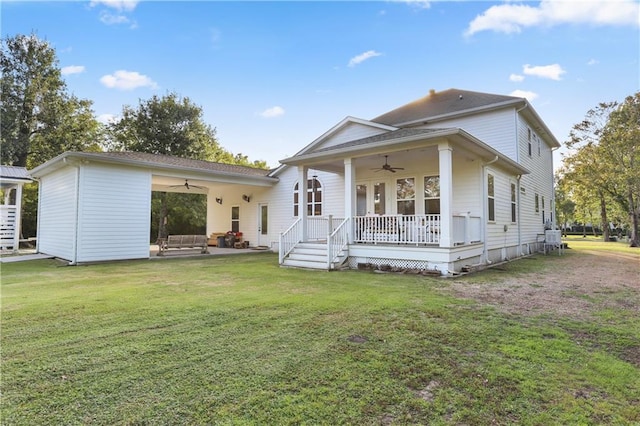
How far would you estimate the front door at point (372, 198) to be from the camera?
1262cm

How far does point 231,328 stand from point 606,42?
1540cm

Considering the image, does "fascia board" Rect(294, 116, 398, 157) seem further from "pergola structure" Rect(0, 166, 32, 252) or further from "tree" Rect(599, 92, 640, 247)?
"tree" Rect(599, 92, 640, 247)

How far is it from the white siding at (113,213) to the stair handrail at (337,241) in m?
6.61

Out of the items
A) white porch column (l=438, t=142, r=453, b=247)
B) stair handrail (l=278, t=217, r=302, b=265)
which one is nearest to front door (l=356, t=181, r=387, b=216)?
stair handrail (l=278, t=217, r=302, b=265)

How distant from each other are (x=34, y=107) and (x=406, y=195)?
24.1 m

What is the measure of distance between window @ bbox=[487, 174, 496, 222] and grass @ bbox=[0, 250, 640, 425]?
19.9 ft

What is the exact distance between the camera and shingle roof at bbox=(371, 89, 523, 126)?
13.5 m

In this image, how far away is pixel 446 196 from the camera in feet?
26.6

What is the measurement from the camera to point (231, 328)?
399 cm

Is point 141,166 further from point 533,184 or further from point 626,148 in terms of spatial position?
point 626,148

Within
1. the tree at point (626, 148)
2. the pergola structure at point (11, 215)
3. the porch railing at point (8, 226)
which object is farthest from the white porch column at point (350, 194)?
the tree at point (626, 148)

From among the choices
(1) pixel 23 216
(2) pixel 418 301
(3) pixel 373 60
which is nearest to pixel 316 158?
(2) pixel 418 301

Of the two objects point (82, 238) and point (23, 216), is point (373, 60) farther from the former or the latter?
point (23, 216)

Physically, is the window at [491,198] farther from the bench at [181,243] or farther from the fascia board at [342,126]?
the bench at [181,243]
